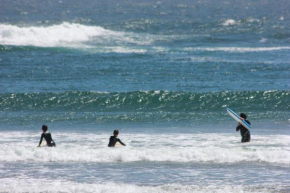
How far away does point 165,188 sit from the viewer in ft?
43.9

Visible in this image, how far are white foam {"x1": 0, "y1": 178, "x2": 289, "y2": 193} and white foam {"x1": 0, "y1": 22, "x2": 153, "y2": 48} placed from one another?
2738cm

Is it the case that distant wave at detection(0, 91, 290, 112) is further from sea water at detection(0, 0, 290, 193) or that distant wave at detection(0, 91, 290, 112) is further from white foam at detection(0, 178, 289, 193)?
white foam at detection(0, 178, 289, 193)

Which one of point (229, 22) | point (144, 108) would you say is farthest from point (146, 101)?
point (229, 22)

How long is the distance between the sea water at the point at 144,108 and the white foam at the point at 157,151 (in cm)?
3

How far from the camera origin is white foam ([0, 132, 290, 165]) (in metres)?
16.0

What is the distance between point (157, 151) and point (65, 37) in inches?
1204

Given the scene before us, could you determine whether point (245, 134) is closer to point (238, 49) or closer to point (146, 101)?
point (146, 101)

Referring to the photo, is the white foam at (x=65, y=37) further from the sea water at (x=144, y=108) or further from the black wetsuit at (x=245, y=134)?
the black wetsuit at (x=245, y=134)

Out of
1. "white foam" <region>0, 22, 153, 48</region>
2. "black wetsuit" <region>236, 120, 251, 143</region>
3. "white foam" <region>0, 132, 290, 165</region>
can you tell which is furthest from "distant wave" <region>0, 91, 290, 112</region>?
"white foam" <region>0, 22, 153, 48</region>

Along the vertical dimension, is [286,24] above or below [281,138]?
above

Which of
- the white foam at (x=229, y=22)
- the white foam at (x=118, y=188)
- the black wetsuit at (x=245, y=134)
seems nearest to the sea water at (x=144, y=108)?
the white foam at (x=118, y=188)

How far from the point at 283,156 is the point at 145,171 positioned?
4.04 metres

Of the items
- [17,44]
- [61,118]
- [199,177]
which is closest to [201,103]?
[61,118]

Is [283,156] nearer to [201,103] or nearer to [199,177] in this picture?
[199,177]
